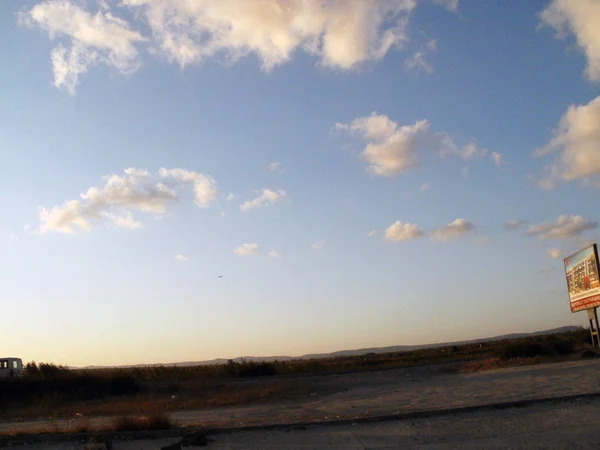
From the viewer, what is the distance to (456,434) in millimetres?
11555

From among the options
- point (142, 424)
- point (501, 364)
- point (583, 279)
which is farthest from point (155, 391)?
point (583, 279)

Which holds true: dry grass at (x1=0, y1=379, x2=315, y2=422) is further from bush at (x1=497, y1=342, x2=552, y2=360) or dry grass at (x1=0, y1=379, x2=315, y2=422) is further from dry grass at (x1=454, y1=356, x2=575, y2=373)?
→ bush at (x1=497, y1=342, x2=552, y2=360)

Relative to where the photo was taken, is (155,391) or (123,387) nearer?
(155,391)

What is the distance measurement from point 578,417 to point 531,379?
12.0 meters

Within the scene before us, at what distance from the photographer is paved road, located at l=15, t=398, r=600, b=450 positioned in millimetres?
10758

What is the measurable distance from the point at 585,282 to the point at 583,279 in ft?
1.35

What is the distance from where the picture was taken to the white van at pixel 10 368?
174 feet

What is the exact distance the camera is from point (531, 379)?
2341 centimetres

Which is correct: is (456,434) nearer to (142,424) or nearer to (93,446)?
(93,446)

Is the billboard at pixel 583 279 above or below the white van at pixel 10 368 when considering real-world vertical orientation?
above

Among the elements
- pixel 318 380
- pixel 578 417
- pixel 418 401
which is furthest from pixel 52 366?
pixel 578 417

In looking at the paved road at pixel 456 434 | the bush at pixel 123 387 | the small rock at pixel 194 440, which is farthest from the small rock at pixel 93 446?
the bush at pixel 123 387

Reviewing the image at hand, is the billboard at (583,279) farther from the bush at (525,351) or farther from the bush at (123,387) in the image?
the bush at (123,387)

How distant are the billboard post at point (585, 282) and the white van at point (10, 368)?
47244mm
